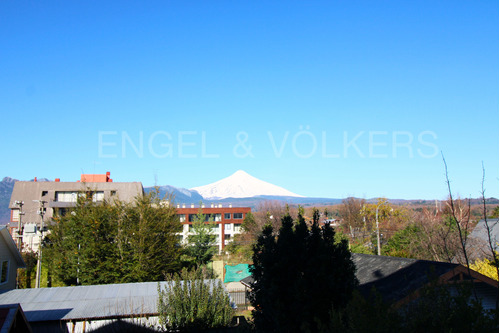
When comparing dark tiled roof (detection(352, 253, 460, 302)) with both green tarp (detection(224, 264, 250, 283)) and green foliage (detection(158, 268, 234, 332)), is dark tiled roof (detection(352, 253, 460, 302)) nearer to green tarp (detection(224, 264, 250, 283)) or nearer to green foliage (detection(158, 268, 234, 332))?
green foliage (detection(158, 268, 234, 332))

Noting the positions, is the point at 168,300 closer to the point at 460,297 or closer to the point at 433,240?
the point at 460,297

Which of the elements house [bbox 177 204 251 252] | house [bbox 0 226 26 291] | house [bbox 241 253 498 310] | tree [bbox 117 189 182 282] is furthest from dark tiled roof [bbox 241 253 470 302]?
house [bbox 177 204 251 252]

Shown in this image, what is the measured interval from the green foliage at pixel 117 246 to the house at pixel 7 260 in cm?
368

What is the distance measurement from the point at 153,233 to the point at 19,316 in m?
16.5

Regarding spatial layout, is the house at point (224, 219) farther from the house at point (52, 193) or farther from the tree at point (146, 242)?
the tree at point (146, 242)

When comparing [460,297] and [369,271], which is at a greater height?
[460,297]

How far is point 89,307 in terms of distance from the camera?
16766 millimetres

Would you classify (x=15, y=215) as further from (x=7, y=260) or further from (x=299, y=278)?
(x=299, y=278)

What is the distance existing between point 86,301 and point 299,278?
12.8 metres

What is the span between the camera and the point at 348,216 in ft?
232

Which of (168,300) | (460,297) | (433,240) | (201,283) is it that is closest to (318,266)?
(460,297)

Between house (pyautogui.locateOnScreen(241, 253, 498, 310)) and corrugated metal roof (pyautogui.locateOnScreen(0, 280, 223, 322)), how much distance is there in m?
6.82

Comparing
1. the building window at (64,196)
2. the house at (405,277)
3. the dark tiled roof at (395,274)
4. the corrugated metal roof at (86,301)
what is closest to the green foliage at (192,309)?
the corrugated metal roof at (86,301)

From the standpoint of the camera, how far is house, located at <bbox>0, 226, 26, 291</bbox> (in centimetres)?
2214
